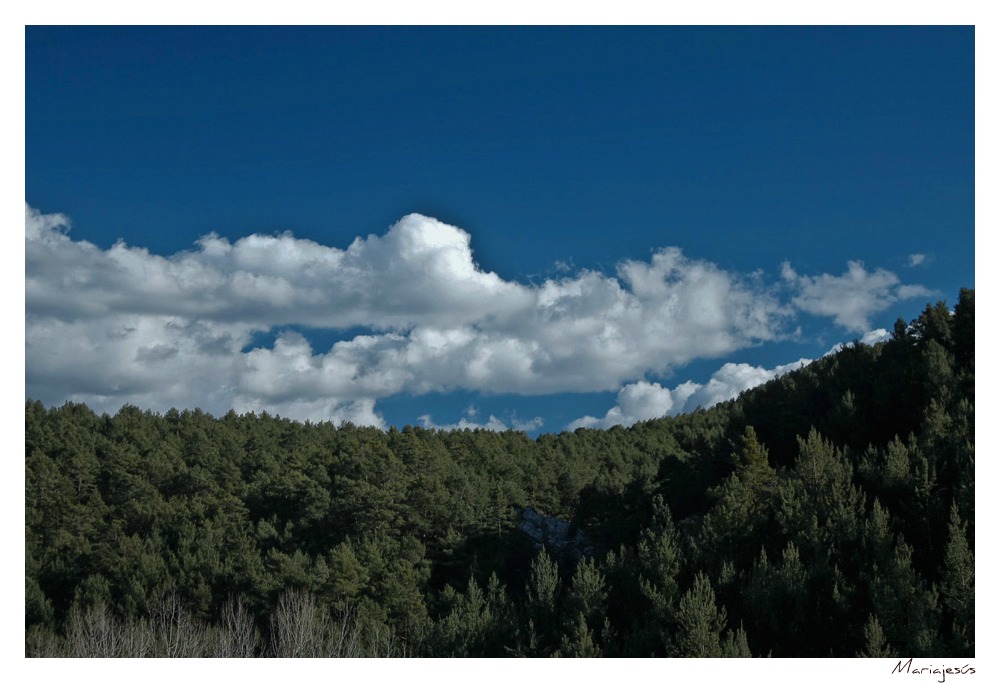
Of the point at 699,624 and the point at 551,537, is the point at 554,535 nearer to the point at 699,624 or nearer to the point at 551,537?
the point at 551,537

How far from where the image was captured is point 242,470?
217ft

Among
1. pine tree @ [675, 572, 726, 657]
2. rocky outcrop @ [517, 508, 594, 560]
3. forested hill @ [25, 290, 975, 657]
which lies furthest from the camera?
rocky outcrop @ [517, 508, 594, 560]

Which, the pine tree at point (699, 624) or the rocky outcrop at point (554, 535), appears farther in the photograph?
the rocky outcrop at point (554, 535)

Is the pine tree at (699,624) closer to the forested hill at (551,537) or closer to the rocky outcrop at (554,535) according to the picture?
the forested hill at (551,537)

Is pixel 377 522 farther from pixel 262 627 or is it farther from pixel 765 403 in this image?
pixel 765 403

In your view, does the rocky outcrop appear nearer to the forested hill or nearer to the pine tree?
the forested hill

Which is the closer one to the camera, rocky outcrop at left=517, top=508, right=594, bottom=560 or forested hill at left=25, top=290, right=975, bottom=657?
forested hill at left=25, top=290, right=975, bottom=657

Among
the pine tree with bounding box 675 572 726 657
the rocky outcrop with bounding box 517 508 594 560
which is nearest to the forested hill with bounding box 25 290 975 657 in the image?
the pine tree with bounding box 675 572 726 657

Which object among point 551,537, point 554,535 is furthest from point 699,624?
point 554,535

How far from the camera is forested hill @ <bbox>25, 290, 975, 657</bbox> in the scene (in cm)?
2795

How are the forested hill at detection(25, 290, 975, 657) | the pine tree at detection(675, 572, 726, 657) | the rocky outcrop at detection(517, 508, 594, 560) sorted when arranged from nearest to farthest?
the pine tree at detection(675, 572, 726, 657)
the forested hill at detection(25, 290, 975, 657)
the rocky outcrop at detection(517, 508, 594, 560)

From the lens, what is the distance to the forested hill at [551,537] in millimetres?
27953

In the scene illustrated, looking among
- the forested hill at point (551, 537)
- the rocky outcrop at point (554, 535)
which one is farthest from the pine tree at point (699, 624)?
the rocky outcrop at point (554, 535)
